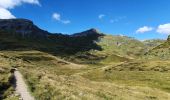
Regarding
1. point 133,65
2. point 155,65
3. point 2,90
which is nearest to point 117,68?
point 133,65

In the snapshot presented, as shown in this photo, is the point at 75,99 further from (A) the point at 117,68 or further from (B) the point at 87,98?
(A) the point at 117,68

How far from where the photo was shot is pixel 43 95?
30.5m

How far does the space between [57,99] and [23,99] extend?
3.19 m

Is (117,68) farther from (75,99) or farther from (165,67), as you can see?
(75,99)

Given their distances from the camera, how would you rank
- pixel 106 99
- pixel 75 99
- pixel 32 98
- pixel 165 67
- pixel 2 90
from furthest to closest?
pixel 165 67 < pixel 2 90 < pixel 106 99 < pixel 32 98 < pixel 75 99

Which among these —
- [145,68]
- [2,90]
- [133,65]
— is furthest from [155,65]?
[2,90]

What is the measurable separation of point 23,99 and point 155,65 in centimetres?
16026

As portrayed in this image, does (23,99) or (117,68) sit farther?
(117,68)

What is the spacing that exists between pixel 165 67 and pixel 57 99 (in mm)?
151164

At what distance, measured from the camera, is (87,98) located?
2895 cm

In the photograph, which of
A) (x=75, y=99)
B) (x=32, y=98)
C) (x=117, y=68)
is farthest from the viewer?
(x=117, y=68)

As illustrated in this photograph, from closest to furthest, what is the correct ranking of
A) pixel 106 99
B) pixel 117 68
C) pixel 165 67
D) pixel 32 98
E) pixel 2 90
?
pixel 32 98 < pixel 106 99 < pixel 2 90 < pixel 165 67 < pixel 117 68

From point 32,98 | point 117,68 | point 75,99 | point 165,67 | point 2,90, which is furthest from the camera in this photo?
point 117,68

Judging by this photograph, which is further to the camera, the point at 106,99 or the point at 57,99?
the point at 106,99
